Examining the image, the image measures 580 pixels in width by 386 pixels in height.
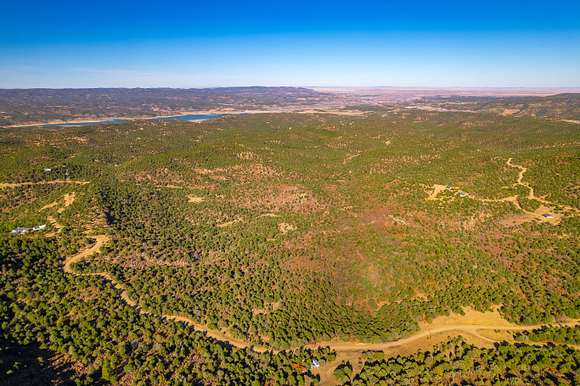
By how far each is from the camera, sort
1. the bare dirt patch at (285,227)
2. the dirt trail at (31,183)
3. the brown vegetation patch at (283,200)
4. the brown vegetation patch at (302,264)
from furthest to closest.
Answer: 1. the dirt trail at (31,183)
2. the brown vegetation patch at (283,200)
3. the bare dirt patch at (285,227)
4. the brown vegetation patch at (302,264)

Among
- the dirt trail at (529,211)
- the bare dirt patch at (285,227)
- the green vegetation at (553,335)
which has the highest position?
the dirt trail at (529,211)

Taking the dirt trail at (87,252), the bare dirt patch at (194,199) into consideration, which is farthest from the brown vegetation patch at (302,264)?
the bare dirt patch at (194,199)

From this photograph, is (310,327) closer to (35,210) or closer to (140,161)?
(35,210)

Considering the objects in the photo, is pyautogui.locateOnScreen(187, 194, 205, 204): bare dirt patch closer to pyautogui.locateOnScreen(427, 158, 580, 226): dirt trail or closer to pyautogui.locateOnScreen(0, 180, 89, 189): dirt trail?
pyautogui.locateOnScreen(0, 180, 89, 189): dirt trail

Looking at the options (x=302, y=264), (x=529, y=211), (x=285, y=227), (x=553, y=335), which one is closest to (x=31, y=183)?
(x=285, y=227)

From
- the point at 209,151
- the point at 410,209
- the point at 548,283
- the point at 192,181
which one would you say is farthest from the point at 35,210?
the point at 548,283

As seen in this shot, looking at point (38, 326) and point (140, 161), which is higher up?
point (140, 161)

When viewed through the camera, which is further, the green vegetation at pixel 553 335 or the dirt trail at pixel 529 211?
the dirt trail at pixel 529 211

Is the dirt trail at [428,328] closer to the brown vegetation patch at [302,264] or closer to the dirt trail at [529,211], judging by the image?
the brown vegetation patch at [302,264]
